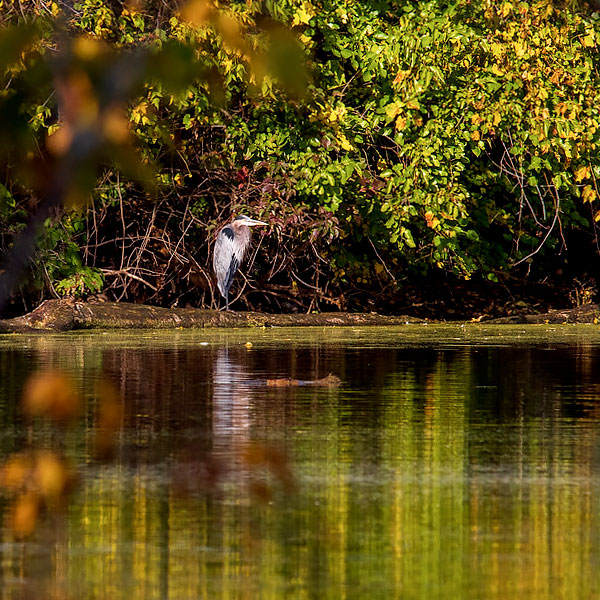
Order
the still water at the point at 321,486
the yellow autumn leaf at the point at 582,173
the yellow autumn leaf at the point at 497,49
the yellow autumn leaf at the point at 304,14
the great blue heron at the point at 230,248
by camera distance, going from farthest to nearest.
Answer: the yellow autumn leaf at the point at 582,173, the yellow autumn leaf at the point at 497,49, the great blue heron at the point at 230,248, the yellow autumn leaf at the point at 304,14, the still water at the point at 321,486

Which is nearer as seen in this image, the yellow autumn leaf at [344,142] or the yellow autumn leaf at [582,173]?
the yellow autumn leaf at [344,142]

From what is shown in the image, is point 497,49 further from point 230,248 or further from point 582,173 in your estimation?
point 230,248

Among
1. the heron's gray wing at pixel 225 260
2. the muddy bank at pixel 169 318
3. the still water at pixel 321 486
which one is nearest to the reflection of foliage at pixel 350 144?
the heron's gray wing at pixel 225 260

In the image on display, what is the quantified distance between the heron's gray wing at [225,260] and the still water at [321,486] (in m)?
6.89

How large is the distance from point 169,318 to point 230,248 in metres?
1.39

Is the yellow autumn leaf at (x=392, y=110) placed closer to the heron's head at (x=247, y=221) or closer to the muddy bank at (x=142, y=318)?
the heron's head at (x=247, y=221)

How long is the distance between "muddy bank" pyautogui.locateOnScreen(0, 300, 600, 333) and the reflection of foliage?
1.14 metres

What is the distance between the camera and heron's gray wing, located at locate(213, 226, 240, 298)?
19.2 metres

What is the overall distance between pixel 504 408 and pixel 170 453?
2.78 metres

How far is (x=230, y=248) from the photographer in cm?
1933

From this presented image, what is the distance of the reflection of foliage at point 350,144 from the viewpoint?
19328 millimetres

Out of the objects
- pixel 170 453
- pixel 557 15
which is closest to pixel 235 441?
pixel 170 453

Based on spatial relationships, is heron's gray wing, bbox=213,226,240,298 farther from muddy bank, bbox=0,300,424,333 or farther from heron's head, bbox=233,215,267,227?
muddy bank, bbox=0,300,424,333

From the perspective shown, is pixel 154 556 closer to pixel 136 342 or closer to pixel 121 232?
pixel 136 342
